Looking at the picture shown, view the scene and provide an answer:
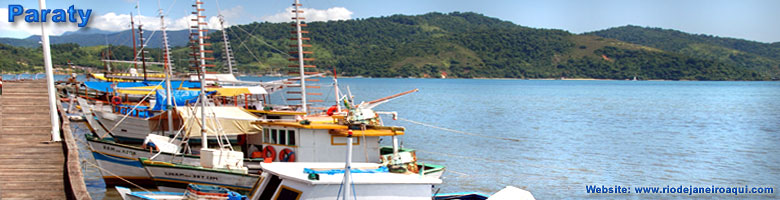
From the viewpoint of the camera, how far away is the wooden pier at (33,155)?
13680 mm

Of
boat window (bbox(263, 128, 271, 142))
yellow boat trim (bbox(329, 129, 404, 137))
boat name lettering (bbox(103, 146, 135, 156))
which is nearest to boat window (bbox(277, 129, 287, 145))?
boat window (bbox(263, 128, 271, 142))

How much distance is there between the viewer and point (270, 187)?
59.5 ft

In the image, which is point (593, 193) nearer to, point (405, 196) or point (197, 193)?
point (405, 196)

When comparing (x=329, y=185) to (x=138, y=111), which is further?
(x=138, y=111)

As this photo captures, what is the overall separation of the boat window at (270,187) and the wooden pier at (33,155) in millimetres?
4657

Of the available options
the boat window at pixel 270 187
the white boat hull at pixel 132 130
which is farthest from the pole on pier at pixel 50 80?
the white boat hull at pixel 132 130

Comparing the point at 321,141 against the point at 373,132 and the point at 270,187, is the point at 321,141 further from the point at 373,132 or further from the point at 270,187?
the point at 270,187

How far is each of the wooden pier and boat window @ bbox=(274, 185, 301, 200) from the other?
15.7 ft

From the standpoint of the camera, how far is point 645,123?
68938 mm

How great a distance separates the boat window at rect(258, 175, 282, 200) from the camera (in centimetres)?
1808

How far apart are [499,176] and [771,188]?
39.8 feet

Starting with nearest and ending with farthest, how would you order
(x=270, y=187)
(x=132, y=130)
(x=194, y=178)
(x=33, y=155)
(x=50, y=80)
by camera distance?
1. (x=33, y=155)
2. (x=270, y=187)
3. (x=50, y=80)
4. (x=194, y=178)
5. (x=132, y=130)

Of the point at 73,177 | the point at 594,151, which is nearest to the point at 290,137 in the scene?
the point at 73,177

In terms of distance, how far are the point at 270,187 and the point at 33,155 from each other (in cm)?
573
